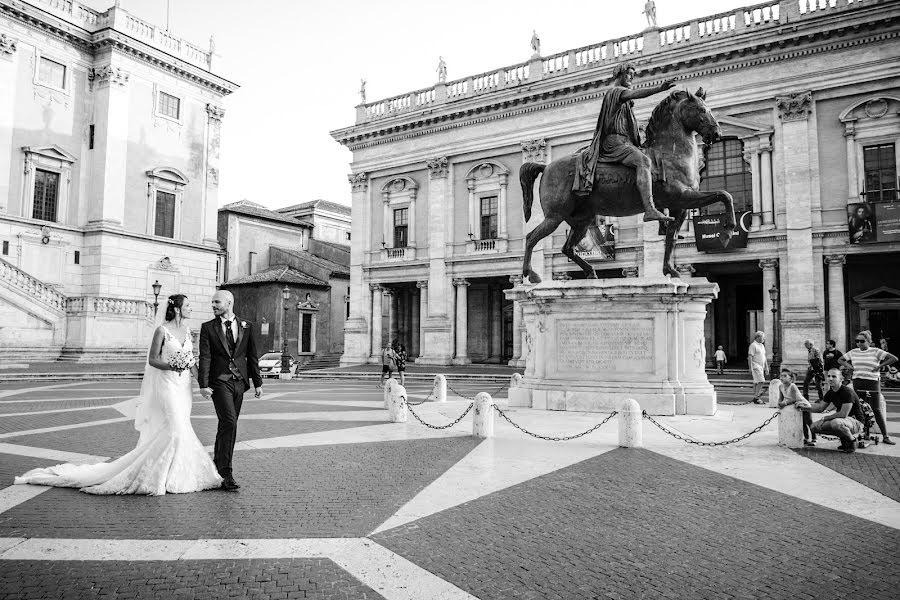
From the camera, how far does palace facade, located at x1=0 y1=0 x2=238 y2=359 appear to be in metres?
29.7

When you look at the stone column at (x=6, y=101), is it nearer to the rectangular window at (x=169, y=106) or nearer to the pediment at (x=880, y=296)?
the rectangular window at (x=169, y=106)

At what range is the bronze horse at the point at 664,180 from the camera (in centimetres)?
1012

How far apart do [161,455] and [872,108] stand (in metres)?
29.6

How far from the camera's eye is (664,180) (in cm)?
1043

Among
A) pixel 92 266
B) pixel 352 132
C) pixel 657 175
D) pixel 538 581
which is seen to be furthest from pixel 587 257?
pixel 538 581

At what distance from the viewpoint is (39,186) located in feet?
102

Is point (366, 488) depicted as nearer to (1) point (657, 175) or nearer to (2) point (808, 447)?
(2) point (808, 447)

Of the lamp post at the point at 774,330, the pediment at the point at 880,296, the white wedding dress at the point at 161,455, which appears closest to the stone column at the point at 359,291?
the lamp post at the point at 774,330

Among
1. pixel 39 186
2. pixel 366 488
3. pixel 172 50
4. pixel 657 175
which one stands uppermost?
pixel 172 50

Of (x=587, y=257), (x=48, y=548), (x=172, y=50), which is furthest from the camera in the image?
(x=172, y=50)

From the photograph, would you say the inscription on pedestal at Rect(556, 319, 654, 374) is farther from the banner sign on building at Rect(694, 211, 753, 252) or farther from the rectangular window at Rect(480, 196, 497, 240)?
the rectangular window at Rect(480, 196, 497, 240)

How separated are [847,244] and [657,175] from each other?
64.6 feet

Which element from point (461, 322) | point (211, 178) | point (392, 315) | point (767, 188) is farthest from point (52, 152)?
point (767, 188)

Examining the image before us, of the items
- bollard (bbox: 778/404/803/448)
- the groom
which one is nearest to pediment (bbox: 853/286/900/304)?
bollard (bbox: 778/404/803/448)
